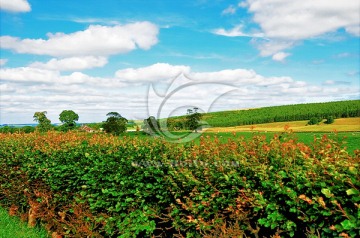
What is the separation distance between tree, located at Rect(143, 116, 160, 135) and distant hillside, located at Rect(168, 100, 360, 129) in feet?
230

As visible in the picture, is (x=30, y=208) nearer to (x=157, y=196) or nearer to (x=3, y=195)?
(x=3, y=195)

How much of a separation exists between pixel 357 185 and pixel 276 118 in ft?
271

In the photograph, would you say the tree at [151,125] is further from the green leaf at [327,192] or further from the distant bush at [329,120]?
the distant bush at [329,120]

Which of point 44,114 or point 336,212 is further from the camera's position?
point 44,114

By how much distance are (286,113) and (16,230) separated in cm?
8386

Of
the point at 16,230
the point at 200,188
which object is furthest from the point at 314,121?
the point at 200,188

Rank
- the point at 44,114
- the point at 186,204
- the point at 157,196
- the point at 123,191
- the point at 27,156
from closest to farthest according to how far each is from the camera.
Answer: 1. the point at 186,204
2. the point at 157,196
3. the point at 123,191
4. the point at 27,156
5. the point at 44,114

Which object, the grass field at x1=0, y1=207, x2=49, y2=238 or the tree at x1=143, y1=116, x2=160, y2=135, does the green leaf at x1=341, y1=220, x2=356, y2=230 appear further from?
the grass field at x1=0, y1=207, x2=49, y2=238

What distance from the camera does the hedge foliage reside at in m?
4.38

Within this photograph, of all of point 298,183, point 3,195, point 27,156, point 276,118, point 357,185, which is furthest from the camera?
point 276,118

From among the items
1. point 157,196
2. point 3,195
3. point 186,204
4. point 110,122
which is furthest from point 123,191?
point 110,122

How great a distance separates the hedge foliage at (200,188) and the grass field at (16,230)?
346 millimetres

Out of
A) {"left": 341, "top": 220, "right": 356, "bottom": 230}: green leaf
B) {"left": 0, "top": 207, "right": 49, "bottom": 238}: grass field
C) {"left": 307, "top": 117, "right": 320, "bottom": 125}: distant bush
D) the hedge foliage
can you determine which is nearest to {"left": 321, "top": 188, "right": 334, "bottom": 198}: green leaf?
the hedge foliage

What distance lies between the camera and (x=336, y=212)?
13.7 feet
